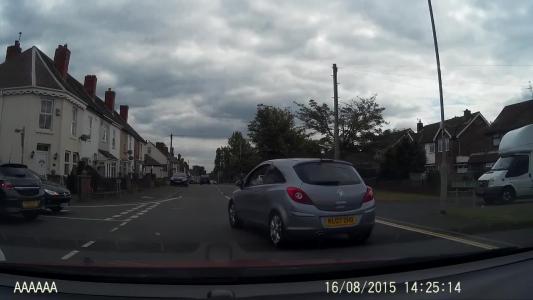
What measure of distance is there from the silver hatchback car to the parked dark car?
6.76m

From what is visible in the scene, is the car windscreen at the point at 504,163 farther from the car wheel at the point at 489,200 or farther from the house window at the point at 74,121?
the house window at the point at 74,121

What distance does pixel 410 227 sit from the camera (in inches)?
471

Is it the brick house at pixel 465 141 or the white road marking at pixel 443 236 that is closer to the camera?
the white road marking at pixel 443 236

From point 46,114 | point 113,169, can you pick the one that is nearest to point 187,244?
point 46,114

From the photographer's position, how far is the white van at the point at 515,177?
20031mm

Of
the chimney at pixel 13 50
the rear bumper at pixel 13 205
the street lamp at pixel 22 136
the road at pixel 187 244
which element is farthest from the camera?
the chimney at pixel 13 50

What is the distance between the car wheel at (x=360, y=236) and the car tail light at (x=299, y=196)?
1.02 m

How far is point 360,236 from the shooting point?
870cm

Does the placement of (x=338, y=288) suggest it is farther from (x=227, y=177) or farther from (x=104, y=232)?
(x=227, y=177)

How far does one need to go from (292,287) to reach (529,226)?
28.4ft

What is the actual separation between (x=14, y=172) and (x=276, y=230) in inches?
323

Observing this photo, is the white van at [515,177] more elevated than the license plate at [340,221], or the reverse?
the white van at [515,177]

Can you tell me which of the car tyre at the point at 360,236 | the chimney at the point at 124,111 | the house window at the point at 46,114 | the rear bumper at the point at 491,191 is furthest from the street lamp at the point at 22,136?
the chimney at the point at 124,111

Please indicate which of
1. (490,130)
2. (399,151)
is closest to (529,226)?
(399,151)
